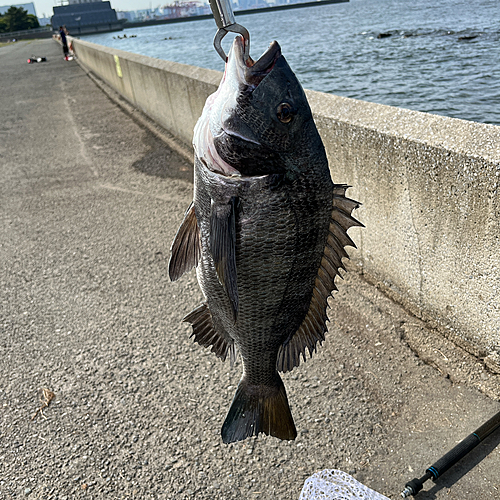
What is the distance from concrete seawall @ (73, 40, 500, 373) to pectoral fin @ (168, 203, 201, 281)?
6.67 ft

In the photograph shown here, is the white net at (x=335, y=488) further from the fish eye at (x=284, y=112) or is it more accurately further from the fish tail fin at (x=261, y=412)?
the fish eye at (x=284, y=112)

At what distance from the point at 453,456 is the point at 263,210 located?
203 centimetres

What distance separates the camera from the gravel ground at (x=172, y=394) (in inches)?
111

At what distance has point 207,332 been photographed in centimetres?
226

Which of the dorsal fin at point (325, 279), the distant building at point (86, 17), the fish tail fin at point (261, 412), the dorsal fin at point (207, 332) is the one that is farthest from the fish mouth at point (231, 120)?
the distant building at point (86, 17)

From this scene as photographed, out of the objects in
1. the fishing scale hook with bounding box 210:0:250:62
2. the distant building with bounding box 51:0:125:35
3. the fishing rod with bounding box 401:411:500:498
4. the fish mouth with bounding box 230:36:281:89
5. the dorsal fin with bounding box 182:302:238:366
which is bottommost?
the fishing rod with bounding box 401:411:500:498

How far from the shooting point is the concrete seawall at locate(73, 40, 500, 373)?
10.3 ft

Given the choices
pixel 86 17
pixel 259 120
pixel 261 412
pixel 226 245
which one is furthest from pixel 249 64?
pixel 86 17

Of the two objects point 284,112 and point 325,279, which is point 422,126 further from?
point 284,112

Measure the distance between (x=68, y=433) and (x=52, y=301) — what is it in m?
1.86

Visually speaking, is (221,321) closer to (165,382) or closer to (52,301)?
(165,382)

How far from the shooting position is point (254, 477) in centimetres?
281

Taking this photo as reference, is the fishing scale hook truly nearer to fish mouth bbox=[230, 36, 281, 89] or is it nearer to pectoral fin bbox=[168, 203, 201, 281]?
fish mouth bbox=[230, 36, 281, 89]

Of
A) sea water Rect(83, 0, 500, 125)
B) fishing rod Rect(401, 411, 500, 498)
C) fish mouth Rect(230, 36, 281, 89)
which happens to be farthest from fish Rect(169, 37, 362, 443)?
sea water Rect(83, 0, 500, 125)
